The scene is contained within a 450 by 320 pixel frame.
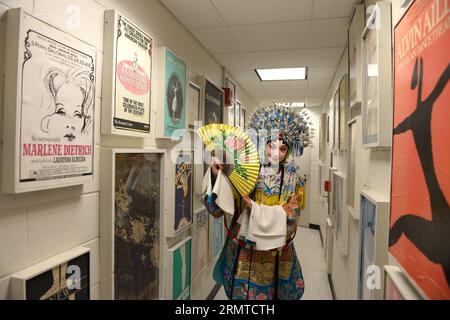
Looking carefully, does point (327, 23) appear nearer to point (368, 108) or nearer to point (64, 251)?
point (368, 108)

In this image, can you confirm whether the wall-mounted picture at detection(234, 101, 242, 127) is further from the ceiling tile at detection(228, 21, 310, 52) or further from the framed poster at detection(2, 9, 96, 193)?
the framed poster at detection(2, 9, 96, 193)

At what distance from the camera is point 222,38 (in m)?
1.98

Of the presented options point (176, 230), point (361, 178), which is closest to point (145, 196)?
point (176, 230)

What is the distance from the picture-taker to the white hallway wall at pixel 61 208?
0.71 meters

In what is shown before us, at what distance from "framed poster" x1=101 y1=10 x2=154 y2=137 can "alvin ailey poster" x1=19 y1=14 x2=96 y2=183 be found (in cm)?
7

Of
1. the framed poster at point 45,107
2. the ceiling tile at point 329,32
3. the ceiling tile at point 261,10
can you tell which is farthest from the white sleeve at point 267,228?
the ceiling tile at point 329,32

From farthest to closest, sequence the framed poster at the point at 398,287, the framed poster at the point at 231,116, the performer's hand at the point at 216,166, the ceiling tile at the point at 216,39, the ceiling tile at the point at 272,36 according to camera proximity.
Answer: the framed poster at the point at 231,116, the ceiling tile at the point at 216,39, the ceiling tile at the point at 272,36, the performer's hand at the point at 216,166, the framed poster at the point at 398,287

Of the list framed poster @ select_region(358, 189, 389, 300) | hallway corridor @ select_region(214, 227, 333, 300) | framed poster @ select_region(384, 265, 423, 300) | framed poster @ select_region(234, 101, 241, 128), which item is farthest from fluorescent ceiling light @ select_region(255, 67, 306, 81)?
framed poster @ select_region(384, 265, 423, 300)

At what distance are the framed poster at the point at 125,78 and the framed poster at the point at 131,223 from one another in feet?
0.35

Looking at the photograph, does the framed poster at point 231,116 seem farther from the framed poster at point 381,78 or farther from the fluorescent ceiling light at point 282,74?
the framed poster at point 381,78

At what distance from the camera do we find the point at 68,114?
Result: 2.75 feet

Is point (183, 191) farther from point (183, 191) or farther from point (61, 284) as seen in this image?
point (61, 284)

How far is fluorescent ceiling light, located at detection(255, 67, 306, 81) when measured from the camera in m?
2.72

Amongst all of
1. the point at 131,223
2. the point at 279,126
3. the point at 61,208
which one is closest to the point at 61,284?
the point at 61,208
